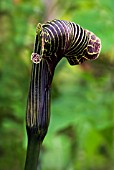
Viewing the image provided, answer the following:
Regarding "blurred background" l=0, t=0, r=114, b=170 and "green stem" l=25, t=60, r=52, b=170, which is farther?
"blurred background" l=0, t=0, r=114, b=170

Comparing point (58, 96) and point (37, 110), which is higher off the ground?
point (58, 96)

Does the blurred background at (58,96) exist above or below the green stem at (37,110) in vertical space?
above

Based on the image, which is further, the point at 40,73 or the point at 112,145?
the point at 112,145

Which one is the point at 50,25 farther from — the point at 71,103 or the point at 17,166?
the point at 17,166

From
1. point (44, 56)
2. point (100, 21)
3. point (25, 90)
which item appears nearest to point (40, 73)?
point (44, 56)

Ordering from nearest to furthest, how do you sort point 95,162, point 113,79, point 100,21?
point 100,21, point 113,79, point 95,162

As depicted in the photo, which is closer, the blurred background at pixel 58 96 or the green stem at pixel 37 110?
the green stem at pixel 37 110

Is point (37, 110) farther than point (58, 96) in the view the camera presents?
No

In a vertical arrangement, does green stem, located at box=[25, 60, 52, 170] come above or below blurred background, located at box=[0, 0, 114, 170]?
below
